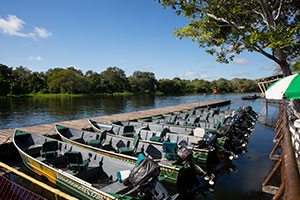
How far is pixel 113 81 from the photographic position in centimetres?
8338

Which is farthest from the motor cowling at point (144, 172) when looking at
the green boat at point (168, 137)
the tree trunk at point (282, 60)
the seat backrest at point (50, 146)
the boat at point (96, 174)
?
the tree trunk at point (282, 60)

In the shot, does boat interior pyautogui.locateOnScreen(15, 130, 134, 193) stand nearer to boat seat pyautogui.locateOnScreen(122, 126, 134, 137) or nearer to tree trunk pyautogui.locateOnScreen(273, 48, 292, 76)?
boat seat pyautogui.locateOnScreen(122, 126, 134, 137)

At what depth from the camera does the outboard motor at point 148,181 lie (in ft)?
13.8

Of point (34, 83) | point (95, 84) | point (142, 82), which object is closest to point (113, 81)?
point (95, 84)

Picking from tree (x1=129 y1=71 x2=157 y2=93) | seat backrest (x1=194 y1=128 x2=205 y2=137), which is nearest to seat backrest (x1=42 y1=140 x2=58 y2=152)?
seat backrest (x1=194 y1=128 x2=205 y2=137)

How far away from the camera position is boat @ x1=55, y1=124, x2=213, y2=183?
6.34 metres

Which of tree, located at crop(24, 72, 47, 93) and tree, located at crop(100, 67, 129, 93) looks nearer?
tree, located at crop(24, 72, 47, 93)

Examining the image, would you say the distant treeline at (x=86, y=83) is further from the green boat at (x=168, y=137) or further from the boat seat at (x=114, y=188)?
the boat seat at (x=114, y=188)

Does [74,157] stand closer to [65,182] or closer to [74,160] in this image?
[74,160]

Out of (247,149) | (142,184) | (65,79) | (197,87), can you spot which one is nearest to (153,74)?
(197,87)

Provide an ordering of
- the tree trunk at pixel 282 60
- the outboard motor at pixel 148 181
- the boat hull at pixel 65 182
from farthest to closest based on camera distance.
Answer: the tree trunk at pixel 282 60
the boat hull at pixel 65 182
the outboard motor at pixel 148 181

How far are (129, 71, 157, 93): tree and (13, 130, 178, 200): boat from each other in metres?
82.2

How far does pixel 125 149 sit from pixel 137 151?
0.75 metres

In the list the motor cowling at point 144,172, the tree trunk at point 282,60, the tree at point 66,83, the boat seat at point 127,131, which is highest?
the tree at point 66,83
